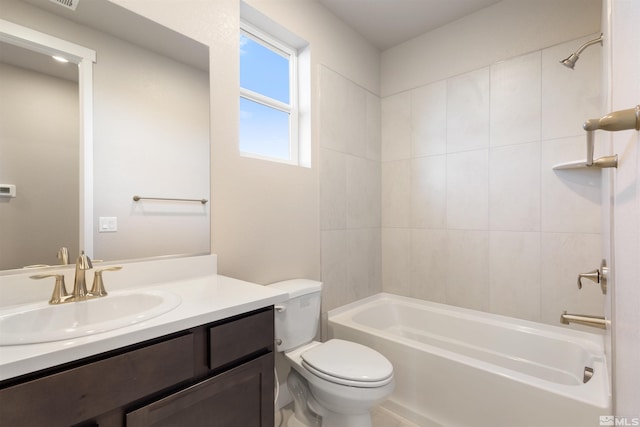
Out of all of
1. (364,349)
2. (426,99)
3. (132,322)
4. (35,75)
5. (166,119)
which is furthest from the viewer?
(426,99)

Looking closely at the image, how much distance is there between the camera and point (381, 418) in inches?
68.6

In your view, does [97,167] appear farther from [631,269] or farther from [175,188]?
[631,269]

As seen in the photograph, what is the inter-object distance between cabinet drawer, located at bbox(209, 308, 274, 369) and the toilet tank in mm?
452

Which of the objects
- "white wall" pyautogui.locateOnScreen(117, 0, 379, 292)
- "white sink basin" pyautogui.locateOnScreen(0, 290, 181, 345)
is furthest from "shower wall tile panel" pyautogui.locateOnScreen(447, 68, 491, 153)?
"white sink basin" pyautogui.locateOnScreen(0, 290, 181, 345)

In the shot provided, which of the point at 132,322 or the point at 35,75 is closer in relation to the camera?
the point at 132,322

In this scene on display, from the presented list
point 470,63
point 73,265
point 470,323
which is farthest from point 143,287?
point 470,63

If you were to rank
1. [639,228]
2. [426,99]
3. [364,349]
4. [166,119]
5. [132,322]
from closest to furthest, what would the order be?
1. [639,228]
2. [132,322]
3. [166,119]
4. [364,349]
5. [426,99]

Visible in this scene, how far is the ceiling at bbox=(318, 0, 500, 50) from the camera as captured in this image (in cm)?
207

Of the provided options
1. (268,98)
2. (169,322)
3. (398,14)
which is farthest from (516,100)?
(169,322)

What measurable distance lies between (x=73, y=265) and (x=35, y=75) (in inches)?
27.2

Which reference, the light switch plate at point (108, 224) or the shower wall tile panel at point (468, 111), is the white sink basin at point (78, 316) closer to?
the light switch plate at point (108, 224)

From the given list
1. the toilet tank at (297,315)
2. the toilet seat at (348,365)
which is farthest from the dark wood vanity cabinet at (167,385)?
the toilet tank at (297,315)

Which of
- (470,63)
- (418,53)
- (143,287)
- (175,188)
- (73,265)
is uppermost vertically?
(418,53)

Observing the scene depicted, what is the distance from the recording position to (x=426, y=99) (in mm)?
2406
